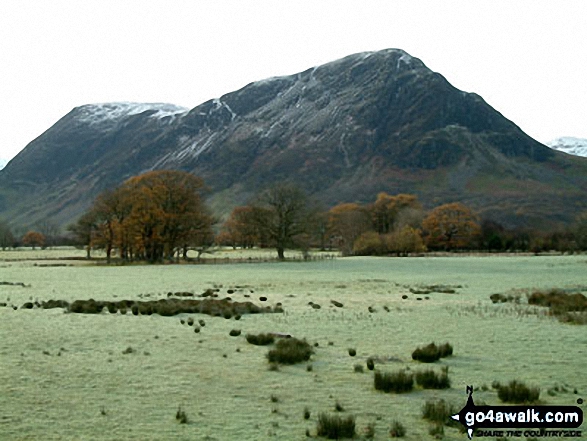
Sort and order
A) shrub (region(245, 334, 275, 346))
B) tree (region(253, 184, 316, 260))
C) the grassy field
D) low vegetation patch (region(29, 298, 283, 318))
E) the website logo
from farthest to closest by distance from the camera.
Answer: tree (region(253, 184, 316, 260)) < low vegetation patch (region(29, 298, 283, 318)) < shrub (region(245, 334, 275, 346)) < the grassy field < the website logo

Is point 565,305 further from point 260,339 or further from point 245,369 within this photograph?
point 245,369

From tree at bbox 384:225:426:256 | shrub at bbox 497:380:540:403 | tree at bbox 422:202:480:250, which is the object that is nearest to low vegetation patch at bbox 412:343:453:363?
shrub at bbox 497:380:540:403

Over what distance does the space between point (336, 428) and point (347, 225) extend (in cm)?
13621

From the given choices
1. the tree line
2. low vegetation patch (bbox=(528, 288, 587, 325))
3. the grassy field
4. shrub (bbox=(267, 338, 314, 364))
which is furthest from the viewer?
the tree line

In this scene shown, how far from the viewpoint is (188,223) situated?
94688 millimetres

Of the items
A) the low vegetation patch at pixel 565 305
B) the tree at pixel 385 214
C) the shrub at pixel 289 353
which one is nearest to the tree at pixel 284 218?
the tree at pixel 385 214

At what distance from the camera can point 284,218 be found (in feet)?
341

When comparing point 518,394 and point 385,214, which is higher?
point 385,214

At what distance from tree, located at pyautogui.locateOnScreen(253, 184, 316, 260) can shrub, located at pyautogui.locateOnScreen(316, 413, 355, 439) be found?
92.0 metres

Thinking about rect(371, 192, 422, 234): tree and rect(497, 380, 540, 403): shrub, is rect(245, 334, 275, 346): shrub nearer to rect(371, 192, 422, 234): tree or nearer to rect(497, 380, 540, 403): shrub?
rect(497, 380, 540, 403): shrub

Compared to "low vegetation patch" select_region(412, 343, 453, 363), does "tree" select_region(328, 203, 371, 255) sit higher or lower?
higher

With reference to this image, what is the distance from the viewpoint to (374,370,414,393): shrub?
14359 millimetres

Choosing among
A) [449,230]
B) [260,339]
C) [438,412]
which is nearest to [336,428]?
[438,412]

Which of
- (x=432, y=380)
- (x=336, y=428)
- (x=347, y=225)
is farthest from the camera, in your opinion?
(x=347, y=225)
